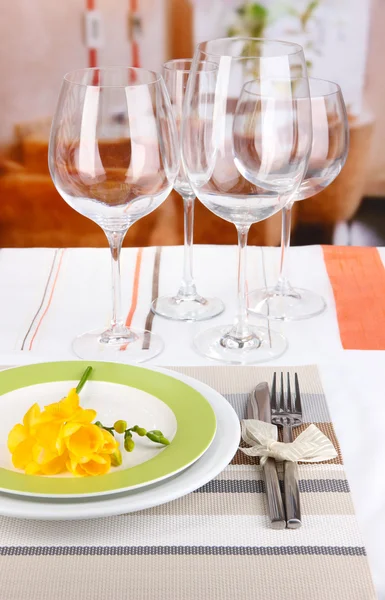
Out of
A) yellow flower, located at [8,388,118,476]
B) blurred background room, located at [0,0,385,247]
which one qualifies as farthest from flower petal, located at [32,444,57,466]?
blurred background room, located at [0,0,385,247]

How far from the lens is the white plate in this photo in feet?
1.53

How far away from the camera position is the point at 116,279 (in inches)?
33.6

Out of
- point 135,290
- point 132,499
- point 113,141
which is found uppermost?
point 113,141

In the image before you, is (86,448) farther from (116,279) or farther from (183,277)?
(183,277)

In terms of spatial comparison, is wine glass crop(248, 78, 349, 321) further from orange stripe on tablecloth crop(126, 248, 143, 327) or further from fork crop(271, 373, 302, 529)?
fork crop(271, 373, 302, 529)

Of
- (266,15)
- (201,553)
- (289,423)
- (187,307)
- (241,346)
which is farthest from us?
(266,15)

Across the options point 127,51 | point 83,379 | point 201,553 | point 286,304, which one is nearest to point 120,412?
point 83,379

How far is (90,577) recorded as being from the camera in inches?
17.7

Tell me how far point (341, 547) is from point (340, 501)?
0.05m

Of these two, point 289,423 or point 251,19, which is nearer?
point 289,423

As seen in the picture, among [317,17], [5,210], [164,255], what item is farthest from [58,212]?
[164,255]

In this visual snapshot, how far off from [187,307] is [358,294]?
218 mm

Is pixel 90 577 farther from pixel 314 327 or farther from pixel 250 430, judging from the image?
pixel 314 327

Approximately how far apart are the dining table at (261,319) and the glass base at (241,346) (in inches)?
0.4
